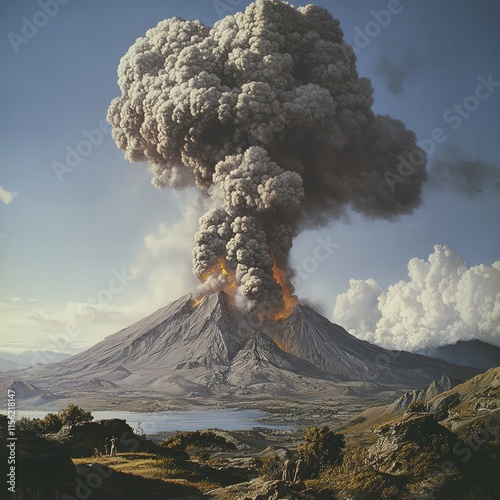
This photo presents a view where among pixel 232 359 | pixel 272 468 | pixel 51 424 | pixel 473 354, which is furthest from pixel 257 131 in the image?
pixel 272 468

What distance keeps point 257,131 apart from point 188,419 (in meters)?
30.1

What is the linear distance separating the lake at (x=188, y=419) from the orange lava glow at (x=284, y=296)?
19.4 metres

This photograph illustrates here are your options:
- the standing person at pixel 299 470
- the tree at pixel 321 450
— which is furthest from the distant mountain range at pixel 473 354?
the standing person at pixel 299 470

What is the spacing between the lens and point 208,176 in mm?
60344

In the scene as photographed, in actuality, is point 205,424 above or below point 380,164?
below

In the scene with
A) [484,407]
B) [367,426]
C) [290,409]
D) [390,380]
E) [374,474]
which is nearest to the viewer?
[374,474]

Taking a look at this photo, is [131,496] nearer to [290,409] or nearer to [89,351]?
[290,409]

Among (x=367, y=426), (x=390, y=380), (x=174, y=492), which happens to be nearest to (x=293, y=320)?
(x=390, y=380)

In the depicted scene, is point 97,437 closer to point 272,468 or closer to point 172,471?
point 172,471

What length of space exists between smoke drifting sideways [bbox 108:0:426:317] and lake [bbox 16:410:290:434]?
1765cm

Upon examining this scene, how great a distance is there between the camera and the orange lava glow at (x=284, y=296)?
58.2 m

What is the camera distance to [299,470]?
18953 mm

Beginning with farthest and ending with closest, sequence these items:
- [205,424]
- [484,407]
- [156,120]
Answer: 1. [156,120]
2. [205,424]
3. [484,407]

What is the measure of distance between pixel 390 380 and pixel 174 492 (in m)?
36.8
